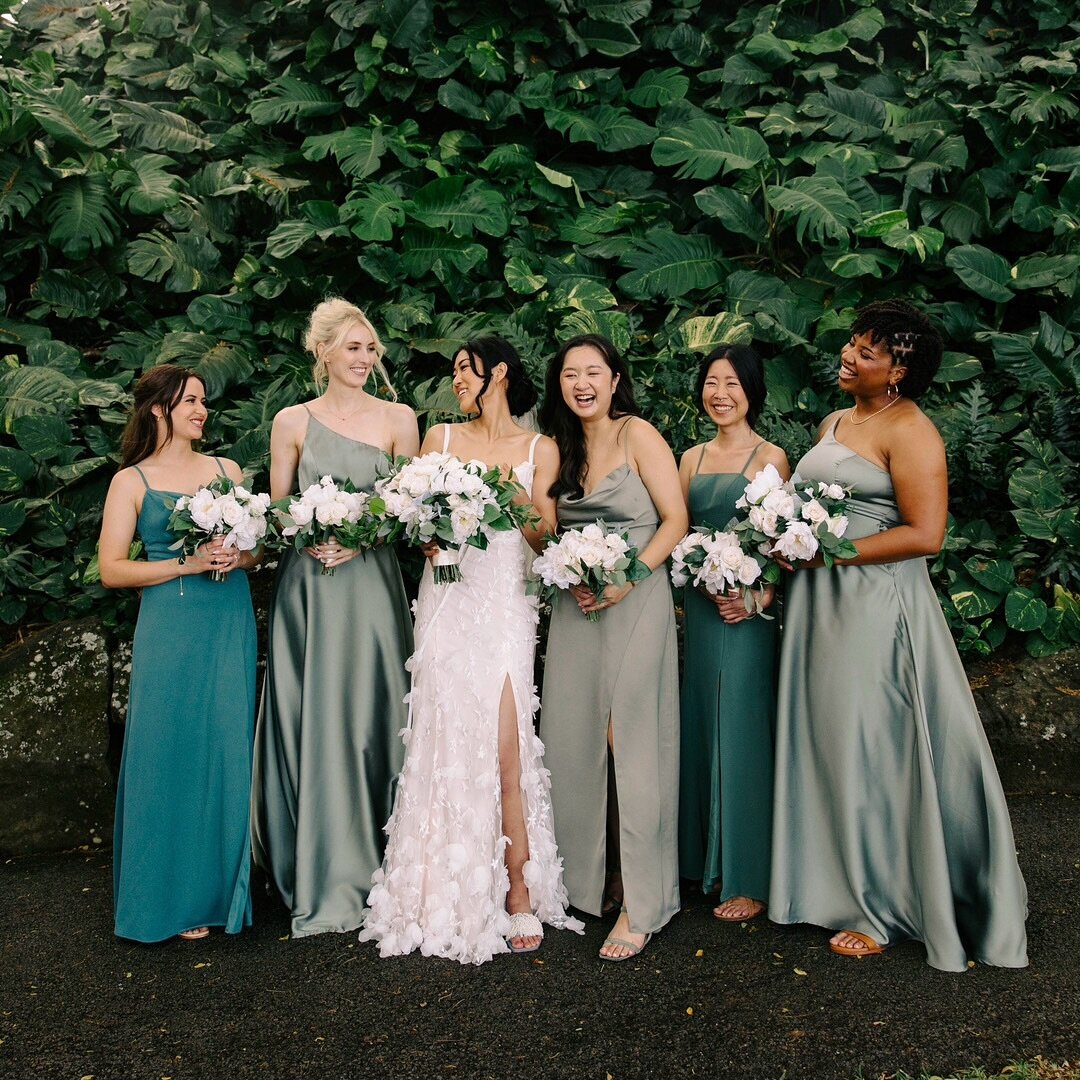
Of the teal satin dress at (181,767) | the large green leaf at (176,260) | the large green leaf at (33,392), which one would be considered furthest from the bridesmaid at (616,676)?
the large green leaf at (176,260)

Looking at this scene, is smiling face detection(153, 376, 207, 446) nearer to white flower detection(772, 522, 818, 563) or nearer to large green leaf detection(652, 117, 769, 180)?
white flower detection(772, 522, 818, 563)

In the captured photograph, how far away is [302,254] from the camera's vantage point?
306 inches

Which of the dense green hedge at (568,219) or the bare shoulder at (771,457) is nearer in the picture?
the bare shoulder at (771,457)

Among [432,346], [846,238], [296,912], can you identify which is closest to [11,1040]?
[296,912]

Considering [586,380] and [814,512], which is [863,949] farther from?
[586,380]

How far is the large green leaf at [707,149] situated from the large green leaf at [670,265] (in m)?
0.51

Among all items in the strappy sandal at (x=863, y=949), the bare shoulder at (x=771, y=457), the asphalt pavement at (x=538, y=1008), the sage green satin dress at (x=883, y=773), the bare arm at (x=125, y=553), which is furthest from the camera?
the bare shoulder at (x=771, y=457)

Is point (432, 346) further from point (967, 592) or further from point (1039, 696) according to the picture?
point (1039, 696)

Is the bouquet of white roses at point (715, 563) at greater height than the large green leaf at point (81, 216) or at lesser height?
lesser

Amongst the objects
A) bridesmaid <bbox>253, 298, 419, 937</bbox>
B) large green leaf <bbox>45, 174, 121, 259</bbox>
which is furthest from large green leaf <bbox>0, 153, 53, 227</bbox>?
bridesmaid <bbox>253, 298, 419, 937</bbox>

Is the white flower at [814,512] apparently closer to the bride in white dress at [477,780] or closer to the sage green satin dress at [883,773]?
the sage green satin dress at [883,773]

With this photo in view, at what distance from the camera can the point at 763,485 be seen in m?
3.95

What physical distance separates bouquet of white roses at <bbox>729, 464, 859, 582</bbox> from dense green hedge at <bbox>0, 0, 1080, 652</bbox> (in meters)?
2.46

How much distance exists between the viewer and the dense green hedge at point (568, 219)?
6.43m
